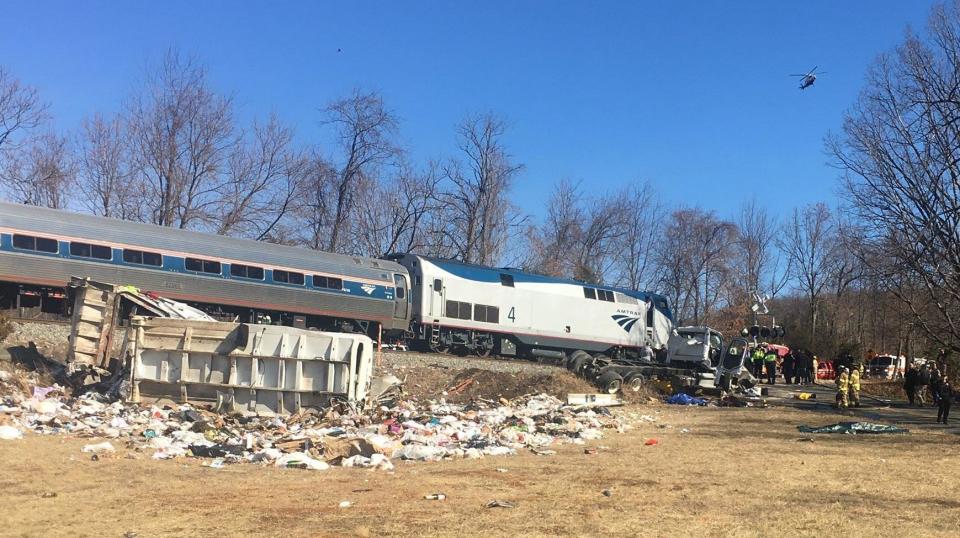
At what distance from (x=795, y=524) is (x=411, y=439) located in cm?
640

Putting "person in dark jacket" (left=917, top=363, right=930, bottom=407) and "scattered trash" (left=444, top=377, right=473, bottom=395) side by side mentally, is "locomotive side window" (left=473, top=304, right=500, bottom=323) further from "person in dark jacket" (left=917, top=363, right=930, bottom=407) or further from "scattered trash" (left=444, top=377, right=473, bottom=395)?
"person in dark jacket" (left=917, top=363, right=930, bottom=407)

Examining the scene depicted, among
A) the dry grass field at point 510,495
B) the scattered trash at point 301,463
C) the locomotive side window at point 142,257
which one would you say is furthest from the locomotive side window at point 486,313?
the scattered trash at point 301,463

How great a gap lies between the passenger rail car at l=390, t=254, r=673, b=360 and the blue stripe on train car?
6.65ft

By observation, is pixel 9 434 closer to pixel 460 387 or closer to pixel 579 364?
pixel 460 387

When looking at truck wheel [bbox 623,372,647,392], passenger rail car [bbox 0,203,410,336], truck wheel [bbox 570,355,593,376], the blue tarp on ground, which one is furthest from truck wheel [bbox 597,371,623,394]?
passenger rail car [bbox 0,203,410,336]

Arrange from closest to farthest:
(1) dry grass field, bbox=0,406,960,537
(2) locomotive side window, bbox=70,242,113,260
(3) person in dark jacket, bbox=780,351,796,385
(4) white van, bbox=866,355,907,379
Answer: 1. (1) dry grass field, bbox=0,406,960,537
2. (2) locomotive side window, bbox=70,242,113,260
3. (3) person in dark jacket, bbox=780,351,796,385
4. (4) white van, bbox=866,355,907,379

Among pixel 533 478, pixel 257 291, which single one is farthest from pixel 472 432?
pixel 257 291

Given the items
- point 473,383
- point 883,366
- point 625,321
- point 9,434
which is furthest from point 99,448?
point 883,366

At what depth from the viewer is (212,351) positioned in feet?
46.3

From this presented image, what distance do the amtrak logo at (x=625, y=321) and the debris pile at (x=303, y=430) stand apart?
63.8 feet

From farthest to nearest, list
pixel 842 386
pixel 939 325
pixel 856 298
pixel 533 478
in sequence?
pixel 856 298 → pixel 939 325 → pixel 842 386 → pixel 533 478

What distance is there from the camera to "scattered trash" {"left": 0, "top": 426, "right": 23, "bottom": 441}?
10852 millimetres

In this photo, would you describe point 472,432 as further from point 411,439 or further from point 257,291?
point 257,291

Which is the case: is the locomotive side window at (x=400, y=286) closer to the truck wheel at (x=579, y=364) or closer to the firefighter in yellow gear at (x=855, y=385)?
the truck wheel at (x=579, y=364)
